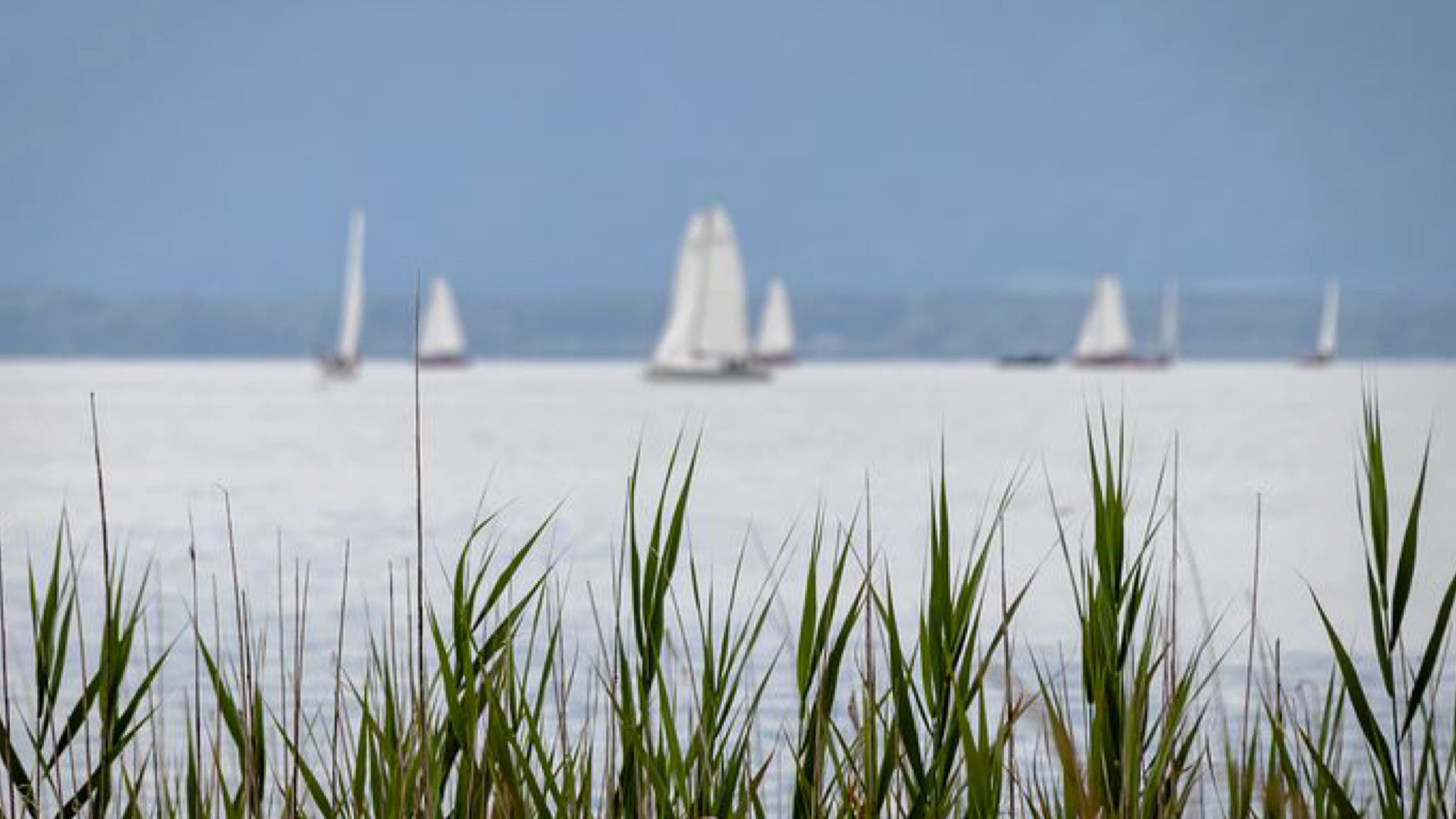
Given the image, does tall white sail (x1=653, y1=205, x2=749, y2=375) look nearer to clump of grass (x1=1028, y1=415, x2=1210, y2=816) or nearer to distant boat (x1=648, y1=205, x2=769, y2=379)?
distant boat (x1=648, y1=205, x2=769, y2=379)

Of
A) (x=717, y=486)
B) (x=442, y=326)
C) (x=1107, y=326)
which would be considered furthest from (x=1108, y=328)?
(x=717, y=486)

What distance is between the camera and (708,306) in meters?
66.2

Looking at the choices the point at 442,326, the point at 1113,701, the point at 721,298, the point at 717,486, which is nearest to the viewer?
the point at 1113,701

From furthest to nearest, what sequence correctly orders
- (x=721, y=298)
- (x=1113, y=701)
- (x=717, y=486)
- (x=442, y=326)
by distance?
1. (x=442, y=326)
2. (x=721, y=298)
3. (x=717, y=486)
4. (x=1113, y=701)

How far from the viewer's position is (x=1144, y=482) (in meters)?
37.2

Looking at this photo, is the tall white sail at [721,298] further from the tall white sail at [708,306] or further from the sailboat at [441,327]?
the sailboat at [441,327]

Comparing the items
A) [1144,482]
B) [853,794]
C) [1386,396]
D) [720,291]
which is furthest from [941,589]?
[1386,396]

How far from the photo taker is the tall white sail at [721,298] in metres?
64.8

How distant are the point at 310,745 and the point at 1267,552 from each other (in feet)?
57.9

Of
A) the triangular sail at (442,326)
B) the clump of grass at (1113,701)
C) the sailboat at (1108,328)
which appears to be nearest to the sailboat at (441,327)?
the triangular sail at (442,326)

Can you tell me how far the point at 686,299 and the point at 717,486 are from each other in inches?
1308

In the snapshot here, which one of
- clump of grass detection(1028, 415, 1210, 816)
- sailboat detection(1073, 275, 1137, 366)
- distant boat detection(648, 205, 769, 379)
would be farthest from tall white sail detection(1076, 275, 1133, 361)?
clump of grass detection(1028, 415, 1210, 816)

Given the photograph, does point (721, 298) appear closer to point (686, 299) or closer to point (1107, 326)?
point (686, 299)

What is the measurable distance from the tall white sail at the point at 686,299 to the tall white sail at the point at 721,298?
207mm
